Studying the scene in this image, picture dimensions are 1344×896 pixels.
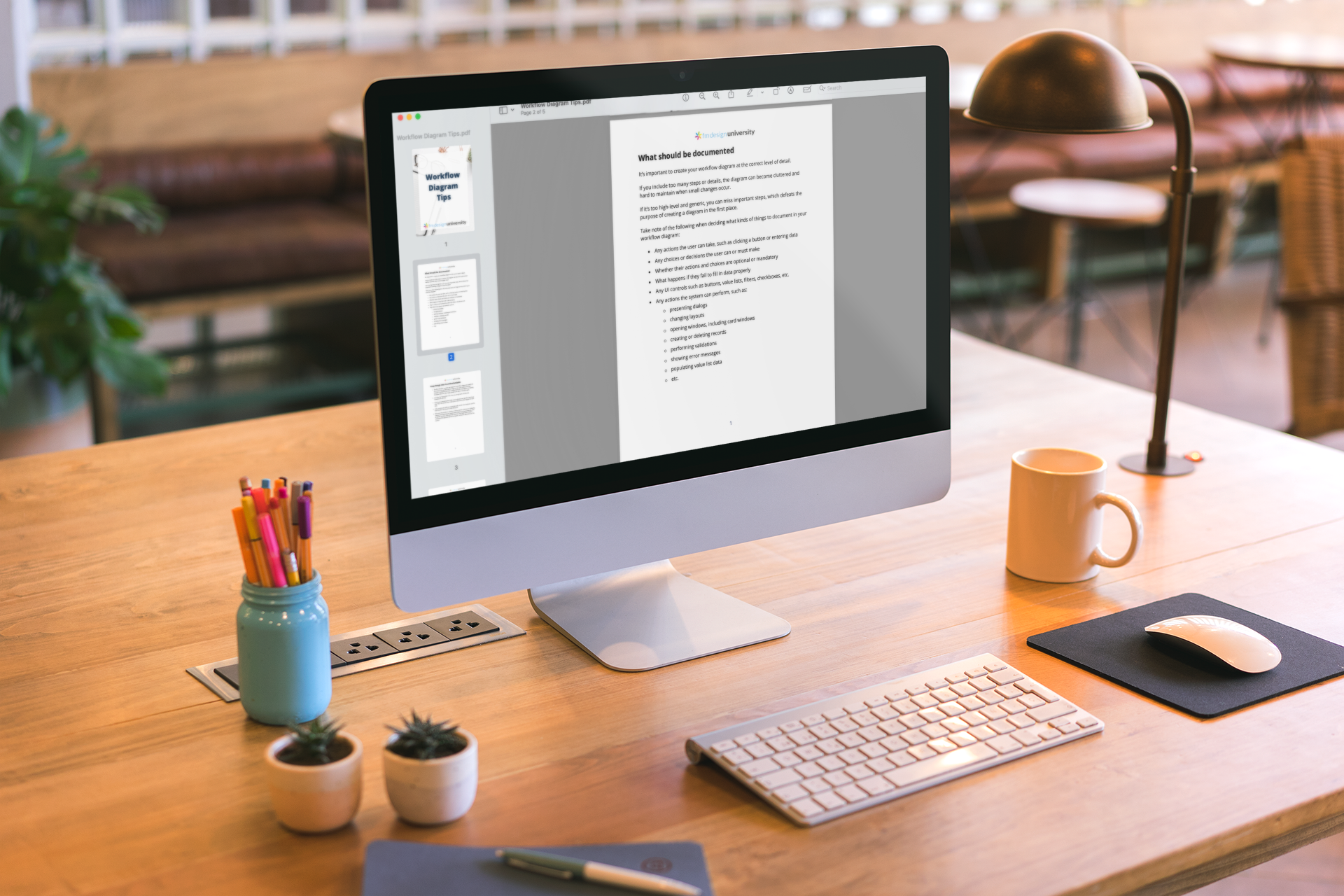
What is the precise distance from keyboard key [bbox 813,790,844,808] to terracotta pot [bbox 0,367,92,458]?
2.46 meters

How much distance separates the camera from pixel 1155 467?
5.05 feet

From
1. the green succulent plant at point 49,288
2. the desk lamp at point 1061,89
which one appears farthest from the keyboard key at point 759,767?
the green succulent plant at point 49,288

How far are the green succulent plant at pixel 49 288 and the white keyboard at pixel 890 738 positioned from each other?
7.82 ft

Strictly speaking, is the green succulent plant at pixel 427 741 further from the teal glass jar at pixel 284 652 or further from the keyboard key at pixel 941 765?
the keyboard key at pixel 941 765

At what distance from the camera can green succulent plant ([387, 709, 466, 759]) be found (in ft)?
2.89

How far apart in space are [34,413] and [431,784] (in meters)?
2.44

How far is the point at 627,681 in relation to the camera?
3.57 feet

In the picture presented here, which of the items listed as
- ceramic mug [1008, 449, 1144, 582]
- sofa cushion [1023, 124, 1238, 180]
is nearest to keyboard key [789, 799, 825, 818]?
ceramic mug [1008, 449, 1144, 582]

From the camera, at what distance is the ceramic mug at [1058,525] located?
1247mm

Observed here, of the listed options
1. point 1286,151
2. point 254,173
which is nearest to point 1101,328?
point 1286,151

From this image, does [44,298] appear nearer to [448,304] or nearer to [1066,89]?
[448,304]

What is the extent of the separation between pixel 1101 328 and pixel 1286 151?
9.07 feet

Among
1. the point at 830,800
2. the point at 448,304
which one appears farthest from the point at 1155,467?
the point at 448,304

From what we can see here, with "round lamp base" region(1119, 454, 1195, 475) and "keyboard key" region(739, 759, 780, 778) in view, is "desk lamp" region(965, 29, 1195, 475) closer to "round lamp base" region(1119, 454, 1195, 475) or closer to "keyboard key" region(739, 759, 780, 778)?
"round lamp base" region(1119, 454, 1195, 475)
